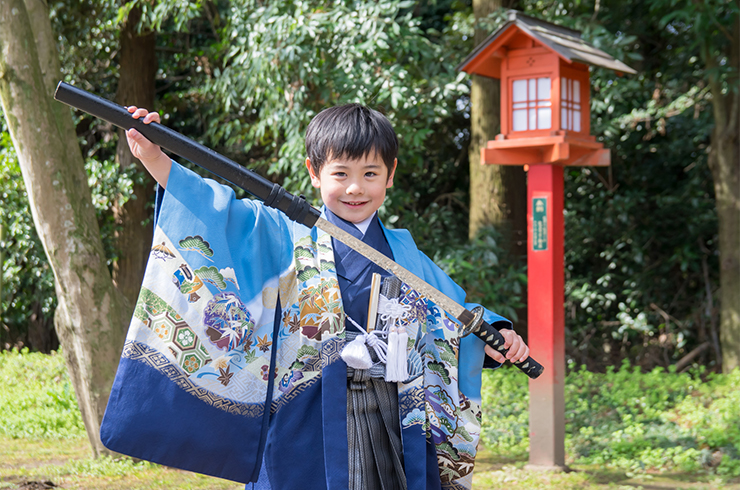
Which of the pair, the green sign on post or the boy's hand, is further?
the green sign on post

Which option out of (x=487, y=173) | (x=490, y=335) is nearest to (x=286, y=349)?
(x=490, y=335)

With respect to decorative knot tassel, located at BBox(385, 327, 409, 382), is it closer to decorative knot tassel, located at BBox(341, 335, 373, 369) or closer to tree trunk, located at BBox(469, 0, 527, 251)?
decorative knot tassel, located at BBox(341, 335, 373, 369)

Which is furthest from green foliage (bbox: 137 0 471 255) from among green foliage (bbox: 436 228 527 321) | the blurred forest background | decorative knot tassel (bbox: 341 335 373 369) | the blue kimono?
decorative knot tassel (bbox: 341 335 373 369)

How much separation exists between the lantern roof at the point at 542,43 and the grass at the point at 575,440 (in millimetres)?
2584

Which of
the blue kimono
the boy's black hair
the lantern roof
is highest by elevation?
the lantern roof

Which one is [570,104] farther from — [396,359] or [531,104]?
[396,359]

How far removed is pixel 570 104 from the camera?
440 centimetres

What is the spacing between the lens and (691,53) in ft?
23.3

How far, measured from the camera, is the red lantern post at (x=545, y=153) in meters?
4.28

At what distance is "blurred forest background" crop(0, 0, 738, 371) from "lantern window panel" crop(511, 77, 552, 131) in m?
1.31

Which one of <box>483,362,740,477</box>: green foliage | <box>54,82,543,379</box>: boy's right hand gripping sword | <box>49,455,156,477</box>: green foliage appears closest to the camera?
<box>54,82,543,379</box>: boy's right hand gripping sword

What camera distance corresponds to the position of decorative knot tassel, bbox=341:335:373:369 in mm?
1918

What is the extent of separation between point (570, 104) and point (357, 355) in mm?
3072

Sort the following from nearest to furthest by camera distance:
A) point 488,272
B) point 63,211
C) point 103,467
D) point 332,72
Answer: point 63,211
point 103,467
point 332,72
point 488,272
